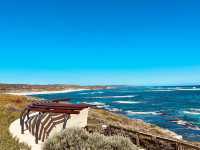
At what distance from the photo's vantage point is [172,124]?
44594 mm

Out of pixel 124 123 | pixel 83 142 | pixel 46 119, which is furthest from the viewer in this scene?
pixel 124 123

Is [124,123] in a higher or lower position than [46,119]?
lower

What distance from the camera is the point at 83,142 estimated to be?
9859 millimetres

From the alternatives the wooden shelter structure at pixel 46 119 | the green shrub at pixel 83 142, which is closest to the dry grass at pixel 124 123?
the wooden shelter structure at pixel 46 119

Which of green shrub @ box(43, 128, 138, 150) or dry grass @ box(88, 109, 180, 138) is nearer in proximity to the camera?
green shrub @ box(43, 128, 138, 150)

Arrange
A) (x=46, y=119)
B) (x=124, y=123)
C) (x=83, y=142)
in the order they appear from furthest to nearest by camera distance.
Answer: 1. (x=124, y=123)
2. (x=46, y=119)
3. (x=83, y=142)

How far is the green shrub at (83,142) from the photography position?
9727 millimetres

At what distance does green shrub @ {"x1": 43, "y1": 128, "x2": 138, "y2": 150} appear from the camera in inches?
383

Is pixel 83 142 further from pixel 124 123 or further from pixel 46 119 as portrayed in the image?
pixel 124 123

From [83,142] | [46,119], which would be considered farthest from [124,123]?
[83,142]

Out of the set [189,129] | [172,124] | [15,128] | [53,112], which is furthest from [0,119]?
[172,124]

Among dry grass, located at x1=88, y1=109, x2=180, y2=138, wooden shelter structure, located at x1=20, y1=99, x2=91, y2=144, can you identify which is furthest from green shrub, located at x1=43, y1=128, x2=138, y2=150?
dry grass, located at x1=88, y1=109, x2=180, y2=138

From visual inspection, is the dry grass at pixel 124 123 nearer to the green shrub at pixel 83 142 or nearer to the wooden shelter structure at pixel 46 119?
the wooden shelter structure at pixel 46 119

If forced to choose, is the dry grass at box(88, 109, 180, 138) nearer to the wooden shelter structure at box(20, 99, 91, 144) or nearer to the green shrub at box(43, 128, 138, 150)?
the wooden shelter structure at box(20, 99, 91, 144)
